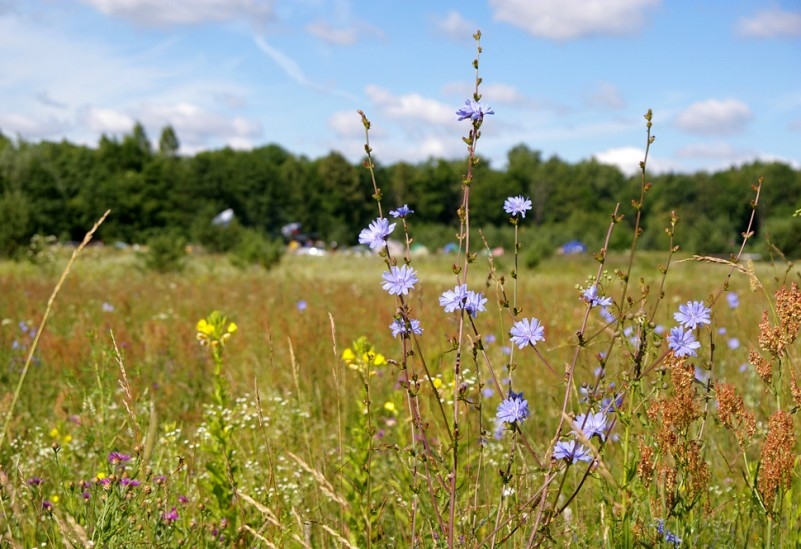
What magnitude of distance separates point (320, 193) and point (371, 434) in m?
68.1

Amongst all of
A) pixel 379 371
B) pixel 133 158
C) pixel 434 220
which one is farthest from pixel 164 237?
pixel 434 220

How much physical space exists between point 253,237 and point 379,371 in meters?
15.7

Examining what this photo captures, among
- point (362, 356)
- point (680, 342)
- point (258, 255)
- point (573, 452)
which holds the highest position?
point (680, 342)

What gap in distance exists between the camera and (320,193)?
226 ft

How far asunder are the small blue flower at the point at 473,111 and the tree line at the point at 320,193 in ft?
66.8

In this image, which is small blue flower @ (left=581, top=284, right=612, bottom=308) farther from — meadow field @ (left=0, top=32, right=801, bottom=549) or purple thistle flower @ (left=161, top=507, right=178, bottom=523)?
purple thistle flower @ (left=161, top=507, right=178, bottom=523)

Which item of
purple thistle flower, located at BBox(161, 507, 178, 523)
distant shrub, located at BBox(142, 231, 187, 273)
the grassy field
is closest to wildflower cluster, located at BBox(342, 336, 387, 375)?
the grassy field

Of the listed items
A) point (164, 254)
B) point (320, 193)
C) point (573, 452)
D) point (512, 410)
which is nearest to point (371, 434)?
point (512, 410)

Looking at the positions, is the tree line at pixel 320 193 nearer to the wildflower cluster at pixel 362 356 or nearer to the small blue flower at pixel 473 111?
the wildflower cluster at pixel 362 356

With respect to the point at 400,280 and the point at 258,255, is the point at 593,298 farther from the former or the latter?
the point at 258,255

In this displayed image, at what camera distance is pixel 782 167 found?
238 ft

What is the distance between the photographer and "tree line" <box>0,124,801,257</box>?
136 feet

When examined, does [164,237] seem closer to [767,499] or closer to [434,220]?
[767,499]

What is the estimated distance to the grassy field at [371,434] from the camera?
163 centimetres
